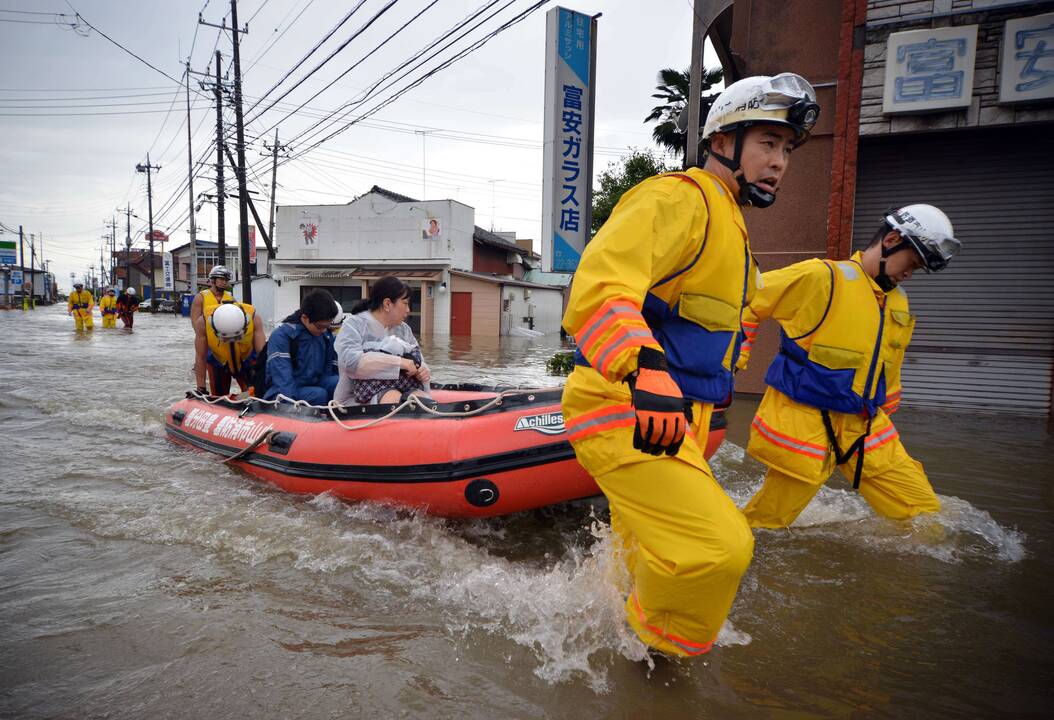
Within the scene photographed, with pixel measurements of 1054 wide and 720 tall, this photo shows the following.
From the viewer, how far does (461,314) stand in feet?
87.6

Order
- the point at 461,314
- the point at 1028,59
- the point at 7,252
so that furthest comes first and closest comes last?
the point at 7,252 → the point at 461,314 → the point at 1028,59

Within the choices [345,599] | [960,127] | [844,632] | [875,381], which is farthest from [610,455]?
[960,127]

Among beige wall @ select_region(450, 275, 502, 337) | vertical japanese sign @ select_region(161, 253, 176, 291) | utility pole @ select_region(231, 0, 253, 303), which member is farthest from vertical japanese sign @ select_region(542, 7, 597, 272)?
vertical japanese sign @ select_region(161, 253, 176, 291)

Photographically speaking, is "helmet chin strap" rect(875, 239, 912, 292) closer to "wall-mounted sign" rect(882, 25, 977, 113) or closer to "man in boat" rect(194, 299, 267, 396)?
"wall-mounted sign" rect(882, 25, 977, 113)

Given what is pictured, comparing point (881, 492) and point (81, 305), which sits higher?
point (81, 305)

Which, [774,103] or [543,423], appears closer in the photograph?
[774,103]

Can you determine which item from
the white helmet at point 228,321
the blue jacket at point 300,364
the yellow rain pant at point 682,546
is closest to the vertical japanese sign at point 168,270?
the white helmet at point 228,321

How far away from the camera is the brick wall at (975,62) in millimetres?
6773

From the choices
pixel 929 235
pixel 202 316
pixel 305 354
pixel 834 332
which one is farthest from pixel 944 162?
pixel 202 316

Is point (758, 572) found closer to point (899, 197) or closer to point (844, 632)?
point (844, 632)

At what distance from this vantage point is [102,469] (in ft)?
16.2

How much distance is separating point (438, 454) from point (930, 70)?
23.8 ft

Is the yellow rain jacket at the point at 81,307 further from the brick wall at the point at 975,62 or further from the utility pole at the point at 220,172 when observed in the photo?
the brick wall at the point at 975,62

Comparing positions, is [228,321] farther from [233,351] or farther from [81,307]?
[81,307]
